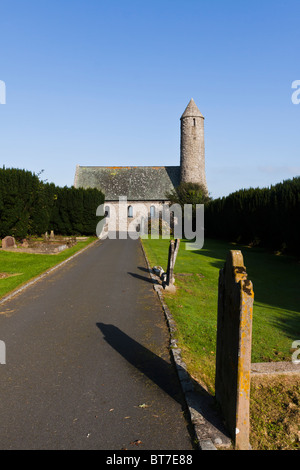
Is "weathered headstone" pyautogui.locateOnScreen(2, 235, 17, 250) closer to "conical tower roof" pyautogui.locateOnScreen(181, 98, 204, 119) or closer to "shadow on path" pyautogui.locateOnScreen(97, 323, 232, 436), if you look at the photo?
"shadow on path" pyautogui.locateOnScreen(97, 323, 232, 436)

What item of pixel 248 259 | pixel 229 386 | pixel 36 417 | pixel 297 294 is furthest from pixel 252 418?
pixel 248 259

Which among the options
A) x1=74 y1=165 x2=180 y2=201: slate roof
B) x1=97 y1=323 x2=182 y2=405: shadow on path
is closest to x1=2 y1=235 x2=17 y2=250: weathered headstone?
x1=97 y1=323 x2=182 y2=405: shadow on path

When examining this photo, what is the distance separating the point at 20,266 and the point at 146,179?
42366 mm

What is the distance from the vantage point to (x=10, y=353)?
614cm

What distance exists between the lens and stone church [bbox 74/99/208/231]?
50.8 meters

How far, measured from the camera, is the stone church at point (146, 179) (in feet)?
167

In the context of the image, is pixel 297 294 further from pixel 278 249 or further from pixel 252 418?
pixel 278 249

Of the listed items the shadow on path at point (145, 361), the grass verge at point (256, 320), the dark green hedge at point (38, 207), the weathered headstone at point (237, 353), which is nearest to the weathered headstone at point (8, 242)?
the dark green hedge at point (38, 207)

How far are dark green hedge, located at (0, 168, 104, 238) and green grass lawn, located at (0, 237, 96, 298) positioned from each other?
3427mm

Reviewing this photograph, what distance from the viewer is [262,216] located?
25422 mm

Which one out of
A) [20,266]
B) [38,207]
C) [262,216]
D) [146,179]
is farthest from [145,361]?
[146,179]

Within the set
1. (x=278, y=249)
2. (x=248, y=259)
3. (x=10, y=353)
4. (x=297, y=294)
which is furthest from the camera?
(x=278, y=249)
